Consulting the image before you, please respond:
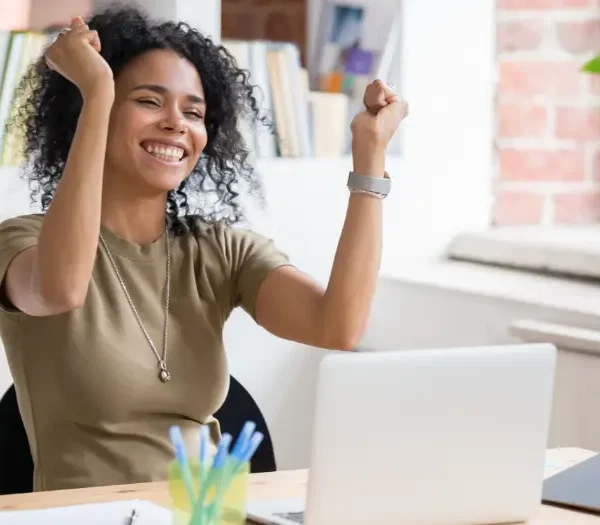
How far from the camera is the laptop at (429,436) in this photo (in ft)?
4.43

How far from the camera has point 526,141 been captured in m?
3.26

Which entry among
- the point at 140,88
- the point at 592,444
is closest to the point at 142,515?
the point at 140,88

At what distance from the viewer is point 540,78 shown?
3234 millimetres

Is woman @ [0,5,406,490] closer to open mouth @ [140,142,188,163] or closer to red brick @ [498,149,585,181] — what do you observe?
open mouth @ [140,142,188,163]

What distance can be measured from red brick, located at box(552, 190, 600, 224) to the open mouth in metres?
1.59

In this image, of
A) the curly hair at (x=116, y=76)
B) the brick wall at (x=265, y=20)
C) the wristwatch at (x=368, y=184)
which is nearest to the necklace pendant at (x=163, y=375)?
the curly hair at (x=116, y=76)

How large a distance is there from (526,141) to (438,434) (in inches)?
77.6

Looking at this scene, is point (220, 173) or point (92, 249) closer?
point (92, 249)

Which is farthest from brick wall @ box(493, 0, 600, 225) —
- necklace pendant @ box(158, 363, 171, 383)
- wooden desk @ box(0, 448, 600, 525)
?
wooden desk @ box(0, 448, 600, 525)

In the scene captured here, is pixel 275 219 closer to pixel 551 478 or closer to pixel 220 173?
pixel 220 173

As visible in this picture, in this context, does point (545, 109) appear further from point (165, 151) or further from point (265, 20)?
point (165, 151)

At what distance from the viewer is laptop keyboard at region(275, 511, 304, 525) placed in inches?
59.3

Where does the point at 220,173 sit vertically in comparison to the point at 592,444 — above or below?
above

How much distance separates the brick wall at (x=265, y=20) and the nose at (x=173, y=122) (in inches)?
53.9
